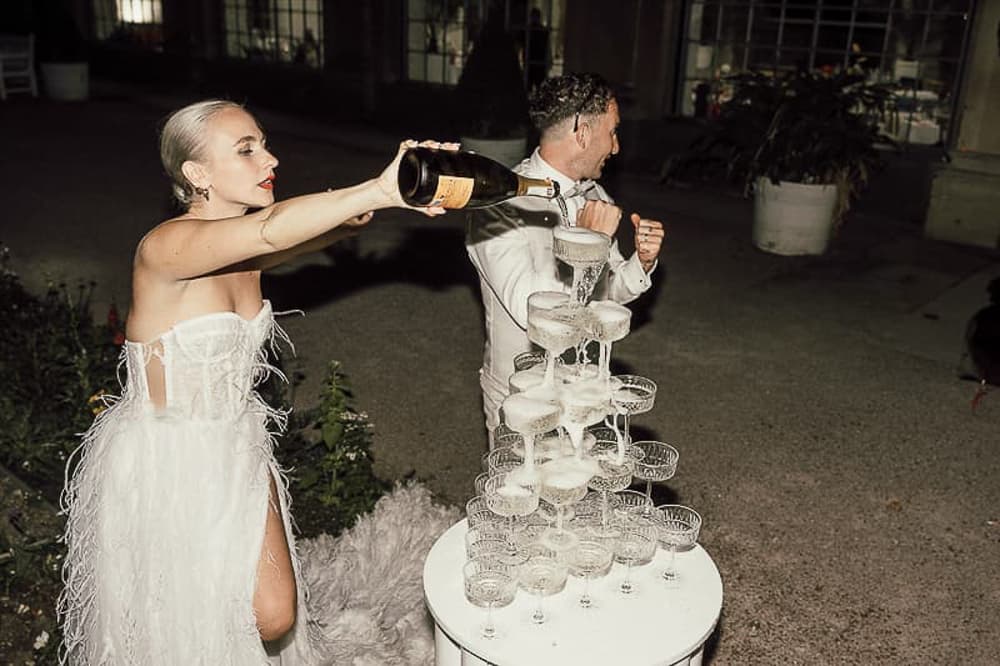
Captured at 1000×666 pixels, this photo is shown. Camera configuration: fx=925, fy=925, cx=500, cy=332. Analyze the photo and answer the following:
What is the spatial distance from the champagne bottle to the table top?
1.12 meters

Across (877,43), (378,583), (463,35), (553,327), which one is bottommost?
(378,583)

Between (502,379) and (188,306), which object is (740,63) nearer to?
(502,379)

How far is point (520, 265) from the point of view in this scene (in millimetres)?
3238

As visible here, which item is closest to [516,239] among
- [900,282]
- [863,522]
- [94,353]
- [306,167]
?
[863,522]

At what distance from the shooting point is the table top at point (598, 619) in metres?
2.42

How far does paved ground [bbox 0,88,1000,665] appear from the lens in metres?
4.09

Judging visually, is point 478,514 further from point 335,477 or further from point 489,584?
point 335,477

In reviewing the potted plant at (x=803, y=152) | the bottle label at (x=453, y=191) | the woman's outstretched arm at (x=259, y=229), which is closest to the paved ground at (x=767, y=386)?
the potted plant at (x=803, y=152)

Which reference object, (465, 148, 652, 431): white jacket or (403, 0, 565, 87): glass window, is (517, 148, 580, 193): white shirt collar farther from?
(403, 0, 565, 87): glass window

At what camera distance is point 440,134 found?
15.6m

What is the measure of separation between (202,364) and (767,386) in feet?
14.2

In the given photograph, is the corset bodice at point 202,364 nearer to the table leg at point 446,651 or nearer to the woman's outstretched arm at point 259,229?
the woman's outstretched arm at point 259,229

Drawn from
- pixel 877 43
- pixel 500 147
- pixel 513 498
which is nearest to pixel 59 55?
pixel 500 147

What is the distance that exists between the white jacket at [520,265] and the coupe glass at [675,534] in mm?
816
